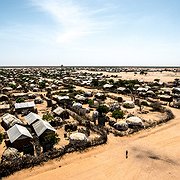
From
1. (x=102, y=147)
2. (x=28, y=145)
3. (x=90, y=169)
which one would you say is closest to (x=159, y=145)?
(x=102, y=147)

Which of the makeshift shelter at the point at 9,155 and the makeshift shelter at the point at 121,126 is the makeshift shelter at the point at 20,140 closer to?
the makeshift shelter at the point at 9,155

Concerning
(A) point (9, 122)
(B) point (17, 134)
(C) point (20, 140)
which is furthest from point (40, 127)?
(A) point (9, 122)

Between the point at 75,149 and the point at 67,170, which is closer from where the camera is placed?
the point at 67,170

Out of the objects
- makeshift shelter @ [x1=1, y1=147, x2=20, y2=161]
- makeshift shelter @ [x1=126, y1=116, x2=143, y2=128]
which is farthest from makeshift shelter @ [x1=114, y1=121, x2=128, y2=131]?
makeshift shelter @ [x1=1, y1=147, x2=20, y2=161]

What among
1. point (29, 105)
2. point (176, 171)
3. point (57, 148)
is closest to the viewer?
point (176, 171)

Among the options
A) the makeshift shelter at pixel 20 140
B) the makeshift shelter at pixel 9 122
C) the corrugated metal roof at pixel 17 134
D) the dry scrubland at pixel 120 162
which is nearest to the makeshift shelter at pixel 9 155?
the makeshift shelter at pixel 20 140

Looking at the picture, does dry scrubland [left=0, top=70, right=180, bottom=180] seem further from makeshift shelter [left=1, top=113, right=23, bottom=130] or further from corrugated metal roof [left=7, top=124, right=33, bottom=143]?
makeshift shelter [left=1, top=113, right=23, bottom=130]

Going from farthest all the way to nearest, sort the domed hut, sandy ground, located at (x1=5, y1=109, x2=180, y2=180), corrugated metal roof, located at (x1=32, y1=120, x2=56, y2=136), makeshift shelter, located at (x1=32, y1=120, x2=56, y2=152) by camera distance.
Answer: the domed hut < corrugated metal roof, located at (x1=32, y1=120, x2=56, y2=136) < makeshift shelter, located at (x1=32, y1=120, x2=56, y2=152) < sandy ground, located at (x1=5, y1=109, x2=180, y2=180)

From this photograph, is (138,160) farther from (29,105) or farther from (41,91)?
(41,91)
